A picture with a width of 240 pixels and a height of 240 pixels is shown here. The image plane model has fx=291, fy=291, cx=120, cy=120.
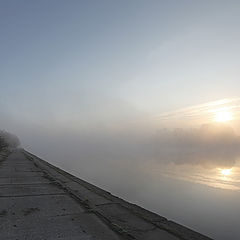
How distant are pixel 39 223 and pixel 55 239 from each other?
1.23m

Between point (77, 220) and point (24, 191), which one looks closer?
point (77, 220)

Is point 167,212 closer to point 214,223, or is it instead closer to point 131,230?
point 214,223

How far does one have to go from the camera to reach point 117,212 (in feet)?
24.2

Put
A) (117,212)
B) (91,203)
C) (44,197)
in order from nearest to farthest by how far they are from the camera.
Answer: (117,212) < (91,203) < (44,197)

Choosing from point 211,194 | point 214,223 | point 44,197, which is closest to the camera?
point 44,197

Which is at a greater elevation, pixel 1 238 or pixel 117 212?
pixel 117 212

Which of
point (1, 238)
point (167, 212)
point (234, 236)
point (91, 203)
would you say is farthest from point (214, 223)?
point (1, 238)

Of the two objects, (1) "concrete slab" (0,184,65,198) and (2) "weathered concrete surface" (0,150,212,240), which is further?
(1) "concrete slab" (0,184,65,198)

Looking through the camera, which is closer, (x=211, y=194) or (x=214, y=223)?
(x=214, y=223)

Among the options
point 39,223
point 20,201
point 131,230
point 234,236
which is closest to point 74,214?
point 39,223

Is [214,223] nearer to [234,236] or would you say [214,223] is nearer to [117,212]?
[234,236]

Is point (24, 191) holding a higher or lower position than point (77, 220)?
higher

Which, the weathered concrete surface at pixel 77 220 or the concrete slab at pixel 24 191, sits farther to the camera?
the concrete slab at pixel 24 191

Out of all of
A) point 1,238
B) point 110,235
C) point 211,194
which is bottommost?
point 1,238
